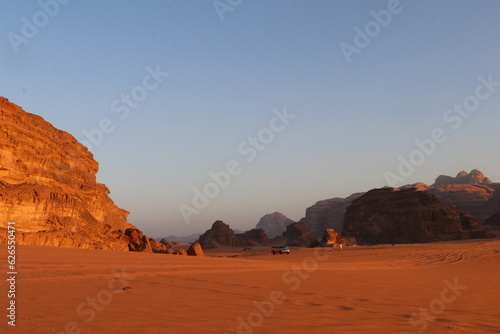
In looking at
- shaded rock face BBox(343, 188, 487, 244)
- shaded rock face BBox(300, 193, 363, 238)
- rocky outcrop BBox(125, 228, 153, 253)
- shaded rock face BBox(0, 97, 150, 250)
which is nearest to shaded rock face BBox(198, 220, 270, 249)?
shaded rock face BBox(343, 188, 487, 244)

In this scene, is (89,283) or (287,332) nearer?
(287,332)

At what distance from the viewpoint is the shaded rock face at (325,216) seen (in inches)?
6554

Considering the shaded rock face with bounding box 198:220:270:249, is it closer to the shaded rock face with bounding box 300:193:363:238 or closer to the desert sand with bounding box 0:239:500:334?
the shaded rock face with bounding box 300:193:363:238

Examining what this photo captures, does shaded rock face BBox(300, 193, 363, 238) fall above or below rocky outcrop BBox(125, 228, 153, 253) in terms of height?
above

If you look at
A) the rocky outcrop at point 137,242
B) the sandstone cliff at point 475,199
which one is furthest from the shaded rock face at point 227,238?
the sandstone cliff at point 475,199

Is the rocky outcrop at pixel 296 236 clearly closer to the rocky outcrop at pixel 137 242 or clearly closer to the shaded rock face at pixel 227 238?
the shaded rock face at pixel 227 238

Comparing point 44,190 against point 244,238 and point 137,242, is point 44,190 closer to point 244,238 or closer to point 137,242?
point 137,242

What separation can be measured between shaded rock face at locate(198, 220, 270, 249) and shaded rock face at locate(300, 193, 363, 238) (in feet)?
236

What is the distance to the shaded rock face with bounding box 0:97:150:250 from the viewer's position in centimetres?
2515

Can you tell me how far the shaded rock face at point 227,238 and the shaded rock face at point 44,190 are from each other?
1990 inches

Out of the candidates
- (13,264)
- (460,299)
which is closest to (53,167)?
(13,264)

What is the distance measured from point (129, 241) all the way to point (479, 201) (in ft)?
409

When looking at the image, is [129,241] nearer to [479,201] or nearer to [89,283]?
[89,283]

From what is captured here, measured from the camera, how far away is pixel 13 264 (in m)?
9.79
